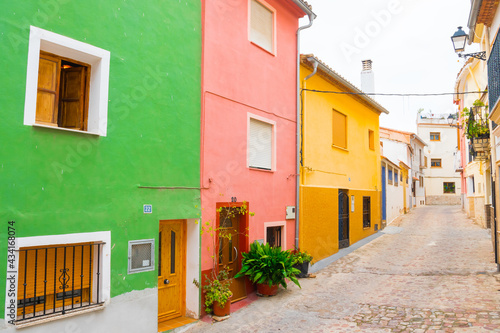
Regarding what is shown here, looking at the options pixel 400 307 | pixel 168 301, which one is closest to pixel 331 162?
pixel 400 307

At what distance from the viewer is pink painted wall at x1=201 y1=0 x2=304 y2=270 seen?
8.22m

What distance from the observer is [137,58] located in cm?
673

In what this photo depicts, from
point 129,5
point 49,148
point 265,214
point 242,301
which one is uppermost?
point 129,5

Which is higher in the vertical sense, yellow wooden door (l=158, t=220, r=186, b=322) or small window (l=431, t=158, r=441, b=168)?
small window (l=431, t=158, r=441, b=168)

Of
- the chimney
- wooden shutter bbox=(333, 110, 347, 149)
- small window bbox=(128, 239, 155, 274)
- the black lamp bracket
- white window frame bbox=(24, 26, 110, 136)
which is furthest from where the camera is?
the chimney

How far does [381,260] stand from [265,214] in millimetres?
5436

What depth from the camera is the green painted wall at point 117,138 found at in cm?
515

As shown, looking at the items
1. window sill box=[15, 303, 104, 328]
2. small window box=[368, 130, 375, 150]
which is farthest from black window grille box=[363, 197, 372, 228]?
window sill box=[15, 303, 104, 328]

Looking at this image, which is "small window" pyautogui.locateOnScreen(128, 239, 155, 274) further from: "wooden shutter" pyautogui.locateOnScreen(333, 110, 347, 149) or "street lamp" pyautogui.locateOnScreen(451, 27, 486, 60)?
"street lamp" pyautogui.locateOnScreen(451, 27, 486, 60)

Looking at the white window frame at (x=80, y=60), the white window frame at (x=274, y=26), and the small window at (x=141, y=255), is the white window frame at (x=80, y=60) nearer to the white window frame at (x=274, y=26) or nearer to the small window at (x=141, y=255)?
the small window at (x=141, y=255)

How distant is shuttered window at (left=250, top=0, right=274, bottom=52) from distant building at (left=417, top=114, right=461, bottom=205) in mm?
38740

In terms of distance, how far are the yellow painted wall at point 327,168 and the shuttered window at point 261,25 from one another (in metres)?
1.88

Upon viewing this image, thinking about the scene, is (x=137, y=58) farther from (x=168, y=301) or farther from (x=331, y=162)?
(x=331, y=162)

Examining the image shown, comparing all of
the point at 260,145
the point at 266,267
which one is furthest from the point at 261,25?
the point at 266,267
